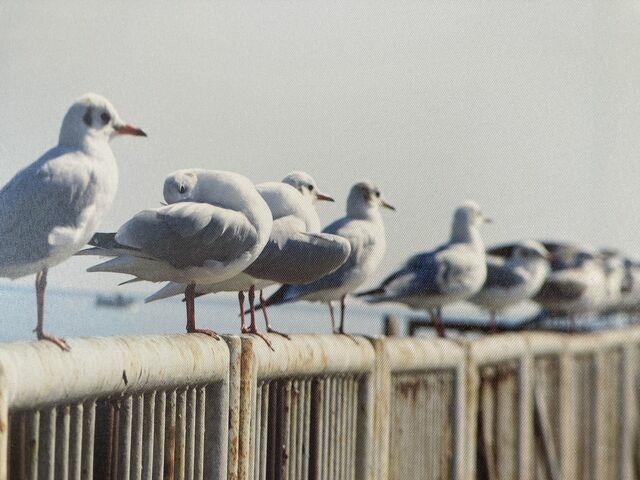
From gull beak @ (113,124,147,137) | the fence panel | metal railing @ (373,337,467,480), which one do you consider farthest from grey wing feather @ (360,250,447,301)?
gull beak @ (113,124,147,137)

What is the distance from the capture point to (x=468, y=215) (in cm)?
745

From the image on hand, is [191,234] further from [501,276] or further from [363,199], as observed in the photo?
[501,276]

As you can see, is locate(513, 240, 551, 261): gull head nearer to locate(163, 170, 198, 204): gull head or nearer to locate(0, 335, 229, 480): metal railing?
locate(163, 170, 198, 204): gull head

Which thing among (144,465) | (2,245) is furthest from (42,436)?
(2,245)

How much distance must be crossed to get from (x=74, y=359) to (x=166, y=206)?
1.12 metres

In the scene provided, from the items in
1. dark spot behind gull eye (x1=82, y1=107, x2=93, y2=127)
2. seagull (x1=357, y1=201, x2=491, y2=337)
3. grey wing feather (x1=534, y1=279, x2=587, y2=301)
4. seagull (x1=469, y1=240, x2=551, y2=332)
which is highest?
dark spot behind gull eye (x1=82, y1=107, x2=93, y2=127)

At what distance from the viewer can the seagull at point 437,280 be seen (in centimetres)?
671

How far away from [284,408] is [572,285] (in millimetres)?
7278

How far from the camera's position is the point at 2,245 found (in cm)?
255

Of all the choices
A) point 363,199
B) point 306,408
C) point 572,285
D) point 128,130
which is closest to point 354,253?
point 363,199

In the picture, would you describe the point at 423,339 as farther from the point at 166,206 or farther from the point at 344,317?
the point at 166,206

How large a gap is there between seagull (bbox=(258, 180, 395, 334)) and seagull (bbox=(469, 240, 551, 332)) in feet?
10.7

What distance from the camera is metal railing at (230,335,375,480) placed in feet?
9.71

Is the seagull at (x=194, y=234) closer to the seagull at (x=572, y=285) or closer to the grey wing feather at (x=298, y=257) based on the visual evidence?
the grey wing feather at (x=298, y=257)
